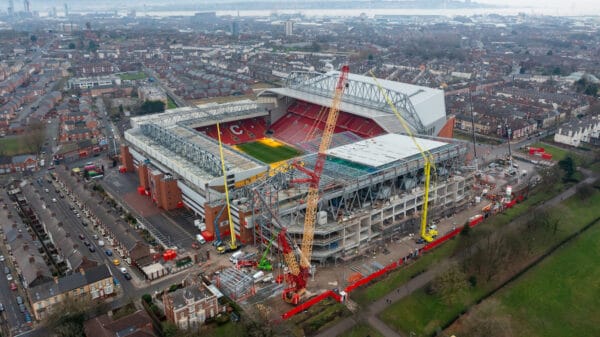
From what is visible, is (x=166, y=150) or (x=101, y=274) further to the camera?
(x=166, y=150)

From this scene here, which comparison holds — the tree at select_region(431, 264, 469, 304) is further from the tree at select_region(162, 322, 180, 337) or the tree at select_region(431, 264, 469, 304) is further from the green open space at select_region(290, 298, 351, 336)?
the tree at select_region(162, 322, 180, 337)

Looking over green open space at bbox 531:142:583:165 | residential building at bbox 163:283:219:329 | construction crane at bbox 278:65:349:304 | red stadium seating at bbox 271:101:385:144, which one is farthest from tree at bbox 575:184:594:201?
residential building at bbox 163:283:219:329

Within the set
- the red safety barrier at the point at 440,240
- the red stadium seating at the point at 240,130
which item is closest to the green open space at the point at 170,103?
the red stadium seating at the point at 240,130

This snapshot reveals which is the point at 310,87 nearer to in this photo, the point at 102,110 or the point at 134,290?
the point at 102,110

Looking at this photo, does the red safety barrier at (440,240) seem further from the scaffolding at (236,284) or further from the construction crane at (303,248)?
the scaffolding at (236,284)

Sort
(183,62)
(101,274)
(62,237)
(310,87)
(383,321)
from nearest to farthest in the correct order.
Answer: (383,321), (101,274), (62,237), (310,87), (183,62)

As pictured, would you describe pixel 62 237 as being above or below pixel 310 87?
below

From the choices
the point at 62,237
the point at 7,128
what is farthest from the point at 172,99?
the point at 62,237
